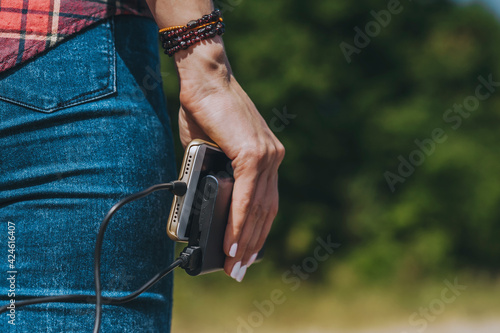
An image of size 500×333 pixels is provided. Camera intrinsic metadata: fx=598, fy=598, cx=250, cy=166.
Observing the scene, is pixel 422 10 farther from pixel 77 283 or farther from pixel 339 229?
pixel 77 283

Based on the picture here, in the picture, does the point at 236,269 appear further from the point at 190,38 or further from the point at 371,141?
the point at 371,141

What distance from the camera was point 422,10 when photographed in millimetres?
8555

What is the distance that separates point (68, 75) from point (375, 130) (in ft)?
23.8

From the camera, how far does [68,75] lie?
0.89 m

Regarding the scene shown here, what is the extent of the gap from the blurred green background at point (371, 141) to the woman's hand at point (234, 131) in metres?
5.99

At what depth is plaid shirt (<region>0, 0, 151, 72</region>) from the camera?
2.85 ft

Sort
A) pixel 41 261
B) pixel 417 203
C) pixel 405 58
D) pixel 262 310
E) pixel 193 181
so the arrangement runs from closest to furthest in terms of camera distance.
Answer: pixel 41 261 < pixel 193 181 < pixel 262 310 < pixel 417 203 < pixel 405 58

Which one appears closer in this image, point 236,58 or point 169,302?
point 169,302

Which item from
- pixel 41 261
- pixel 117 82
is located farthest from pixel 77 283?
pixel 117 82

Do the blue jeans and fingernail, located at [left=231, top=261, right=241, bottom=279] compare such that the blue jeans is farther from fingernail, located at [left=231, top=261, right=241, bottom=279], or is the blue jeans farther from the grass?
the grass

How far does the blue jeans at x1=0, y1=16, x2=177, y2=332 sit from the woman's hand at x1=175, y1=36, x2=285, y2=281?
0.30ft

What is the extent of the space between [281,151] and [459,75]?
7.69 meters

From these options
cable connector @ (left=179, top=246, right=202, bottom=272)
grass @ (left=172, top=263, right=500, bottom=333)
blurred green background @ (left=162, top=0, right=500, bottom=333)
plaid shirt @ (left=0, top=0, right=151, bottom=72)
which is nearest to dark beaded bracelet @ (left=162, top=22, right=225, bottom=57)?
plaid shirt @ (left=0, top=0, right=151, bottom=72)

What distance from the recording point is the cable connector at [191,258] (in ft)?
3.15
